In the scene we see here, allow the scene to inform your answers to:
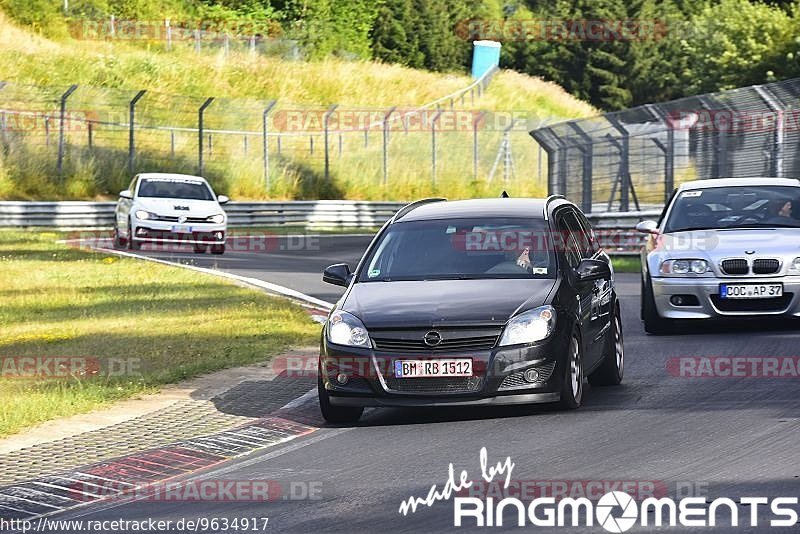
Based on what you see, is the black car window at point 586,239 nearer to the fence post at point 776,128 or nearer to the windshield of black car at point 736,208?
the windshield of black car at point 736,208

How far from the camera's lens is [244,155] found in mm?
50562

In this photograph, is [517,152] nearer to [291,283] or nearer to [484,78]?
[484,78]

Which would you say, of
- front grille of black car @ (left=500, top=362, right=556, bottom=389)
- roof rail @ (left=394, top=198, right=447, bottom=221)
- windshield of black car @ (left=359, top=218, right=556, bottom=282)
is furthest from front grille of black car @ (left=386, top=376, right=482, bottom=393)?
roof rail @ (left=394, top=198, right=447, bottom=221)

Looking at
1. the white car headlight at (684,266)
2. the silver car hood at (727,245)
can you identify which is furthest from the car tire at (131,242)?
the white car headlight at (684,266)

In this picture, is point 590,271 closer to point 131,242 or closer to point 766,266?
point 766,266

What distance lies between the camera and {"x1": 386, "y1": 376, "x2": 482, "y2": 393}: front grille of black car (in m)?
10.4

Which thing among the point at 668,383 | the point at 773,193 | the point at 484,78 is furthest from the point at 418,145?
the point at 668,383

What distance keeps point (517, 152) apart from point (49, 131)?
63.9 ft

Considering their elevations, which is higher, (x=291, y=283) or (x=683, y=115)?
(x=683, y=115)

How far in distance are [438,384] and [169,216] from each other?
20818 millimetres

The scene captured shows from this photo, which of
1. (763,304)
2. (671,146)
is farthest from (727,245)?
(671,146)

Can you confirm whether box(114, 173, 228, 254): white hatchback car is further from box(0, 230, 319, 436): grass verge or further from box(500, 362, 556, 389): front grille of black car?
box(500, 362, 556, 389): front grille of black car

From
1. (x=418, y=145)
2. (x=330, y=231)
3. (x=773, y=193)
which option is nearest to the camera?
(x=773, y=193)

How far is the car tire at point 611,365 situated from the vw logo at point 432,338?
2.28 m
